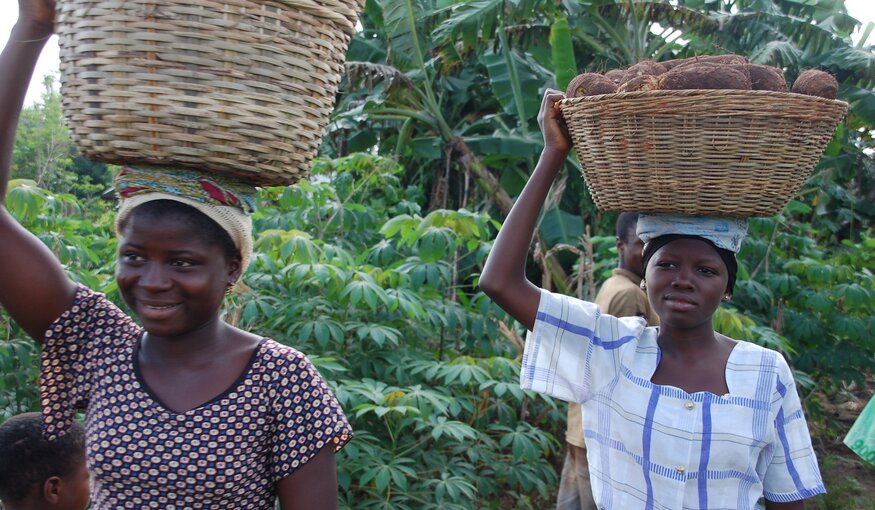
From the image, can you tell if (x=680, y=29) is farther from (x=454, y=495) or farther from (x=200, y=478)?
(x=200, y=478)

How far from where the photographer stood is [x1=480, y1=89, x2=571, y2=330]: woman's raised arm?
1.85 m

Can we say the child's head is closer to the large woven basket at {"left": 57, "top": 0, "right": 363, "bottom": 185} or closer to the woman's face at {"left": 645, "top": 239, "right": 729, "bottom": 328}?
the large woven basket at {"left": 57, "top": 0, "right": 363, "bottom": 185}

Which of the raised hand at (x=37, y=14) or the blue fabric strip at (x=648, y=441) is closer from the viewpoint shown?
the raised hand at (x=37, y=14)

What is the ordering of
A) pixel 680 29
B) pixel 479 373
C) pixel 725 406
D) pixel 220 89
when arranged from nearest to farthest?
pixel 220 89
pixel 725 406
pixel 479 373
pixel 680 29

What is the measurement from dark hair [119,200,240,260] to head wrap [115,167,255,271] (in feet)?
0.04

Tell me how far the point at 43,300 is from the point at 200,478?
498mm

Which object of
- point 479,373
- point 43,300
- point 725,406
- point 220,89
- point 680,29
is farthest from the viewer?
point 680,29

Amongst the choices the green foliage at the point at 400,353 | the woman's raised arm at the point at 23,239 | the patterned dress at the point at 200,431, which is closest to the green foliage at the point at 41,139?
the green foliage at the point at 400,353

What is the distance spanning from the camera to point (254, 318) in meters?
3.21

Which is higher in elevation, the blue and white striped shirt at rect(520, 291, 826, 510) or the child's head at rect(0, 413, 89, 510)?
the blue and white striped shirt at rect(520, 291, 826, 510)

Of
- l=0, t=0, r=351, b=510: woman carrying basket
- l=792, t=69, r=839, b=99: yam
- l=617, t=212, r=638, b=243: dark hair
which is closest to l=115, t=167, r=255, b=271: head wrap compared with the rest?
l=0, t=0, r=351, b=510: woman carrying basket

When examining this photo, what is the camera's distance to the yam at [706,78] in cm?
157

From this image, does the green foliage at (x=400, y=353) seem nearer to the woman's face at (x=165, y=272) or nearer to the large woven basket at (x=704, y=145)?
the woman's face at (x=165, y=272)

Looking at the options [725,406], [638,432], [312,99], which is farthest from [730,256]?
[312,99]
